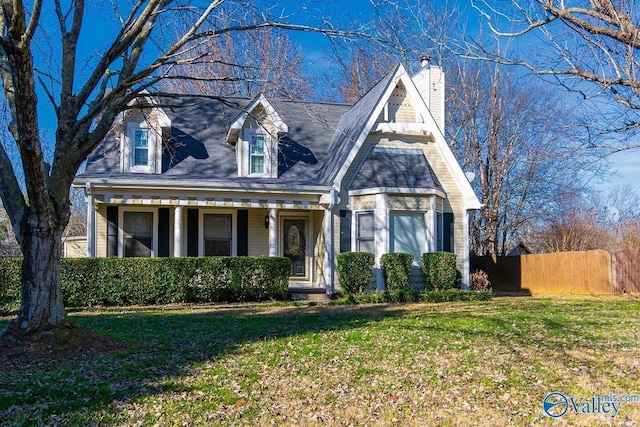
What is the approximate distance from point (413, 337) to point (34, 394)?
Answer: 499cm

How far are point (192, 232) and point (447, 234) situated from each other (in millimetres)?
7338

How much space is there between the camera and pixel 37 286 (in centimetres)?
773

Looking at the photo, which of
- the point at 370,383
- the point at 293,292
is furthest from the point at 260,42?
the point at 370,383

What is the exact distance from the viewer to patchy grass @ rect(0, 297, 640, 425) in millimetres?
5574

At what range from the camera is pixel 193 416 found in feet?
18.1

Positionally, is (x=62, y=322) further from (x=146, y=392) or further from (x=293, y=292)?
(x=293, y=292)

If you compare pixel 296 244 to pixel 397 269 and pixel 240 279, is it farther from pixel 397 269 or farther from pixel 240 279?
pixel 397 269

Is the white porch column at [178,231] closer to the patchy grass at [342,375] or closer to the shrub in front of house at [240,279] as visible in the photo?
the shrub in front of house at [240,279]

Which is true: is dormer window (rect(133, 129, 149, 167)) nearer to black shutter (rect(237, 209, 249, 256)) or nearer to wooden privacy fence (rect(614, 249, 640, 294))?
black shutter (rect(237, 209, 249, 256))

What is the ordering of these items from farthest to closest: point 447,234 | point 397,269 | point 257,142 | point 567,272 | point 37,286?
point 567,272 → point 257,142 → point 447,234 → point 397,269 → point 37,286

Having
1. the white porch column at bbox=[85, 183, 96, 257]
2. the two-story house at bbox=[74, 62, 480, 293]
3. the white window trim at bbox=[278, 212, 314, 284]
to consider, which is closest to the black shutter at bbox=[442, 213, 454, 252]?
the two-story house at bbox=[74, 62, 480, 293]

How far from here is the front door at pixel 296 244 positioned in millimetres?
17594

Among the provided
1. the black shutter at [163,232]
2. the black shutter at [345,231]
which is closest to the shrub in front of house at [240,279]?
the black shutter at [345,231]

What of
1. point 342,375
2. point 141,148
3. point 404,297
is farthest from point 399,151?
point 342,375
